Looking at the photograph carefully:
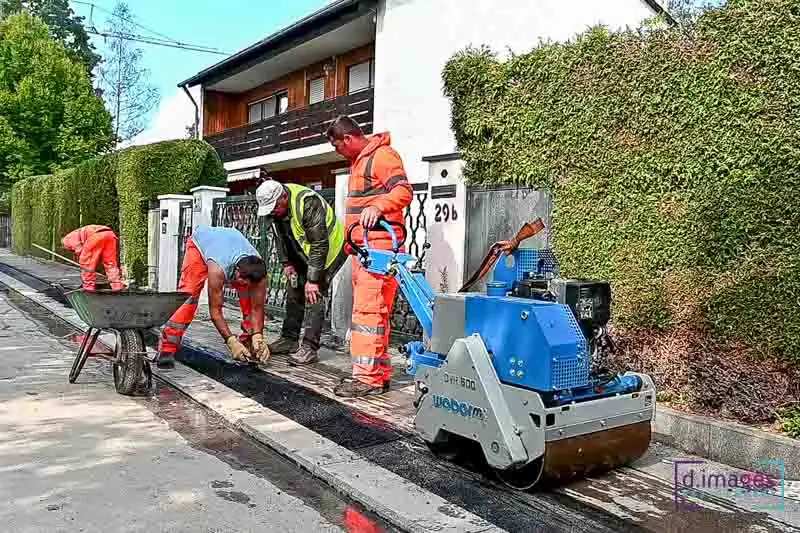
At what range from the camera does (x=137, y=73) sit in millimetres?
42500

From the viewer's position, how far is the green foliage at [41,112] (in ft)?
92.4

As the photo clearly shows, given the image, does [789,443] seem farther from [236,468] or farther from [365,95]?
[365,95]

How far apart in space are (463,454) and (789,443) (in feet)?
5.85

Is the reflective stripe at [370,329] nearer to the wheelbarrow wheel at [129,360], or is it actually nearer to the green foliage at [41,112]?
the wheelbarrow wheel at [129,360]

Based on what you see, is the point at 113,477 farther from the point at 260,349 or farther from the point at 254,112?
the point at 254,112

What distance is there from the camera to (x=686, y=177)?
511 cm

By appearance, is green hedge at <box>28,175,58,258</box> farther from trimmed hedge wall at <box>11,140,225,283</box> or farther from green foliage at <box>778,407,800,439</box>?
green foliage at <box>778,407,800,439</box>


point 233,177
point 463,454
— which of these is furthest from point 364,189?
point 233,177

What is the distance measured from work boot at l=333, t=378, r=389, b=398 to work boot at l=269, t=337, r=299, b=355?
177 centimetres

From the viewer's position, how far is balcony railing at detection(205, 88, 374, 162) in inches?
703

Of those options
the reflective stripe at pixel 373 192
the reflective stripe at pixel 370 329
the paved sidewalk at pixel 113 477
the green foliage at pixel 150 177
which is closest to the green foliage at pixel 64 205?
the green foliage at pixel 150 177

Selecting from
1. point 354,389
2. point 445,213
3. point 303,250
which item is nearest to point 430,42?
point 445,213

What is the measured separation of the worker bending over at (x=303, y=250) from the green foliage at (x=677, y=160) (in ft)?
5.54

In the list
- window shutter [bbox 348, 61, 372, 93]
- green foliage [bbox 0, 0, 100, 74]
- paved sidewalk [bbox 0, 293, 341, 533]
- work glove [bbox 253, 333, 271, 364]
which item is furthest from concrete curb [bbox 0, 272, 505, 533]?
green foliage [bbox 0, 0, 100, 74]
